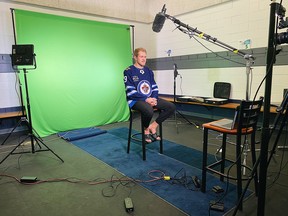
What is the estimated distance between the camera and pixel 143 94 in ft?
9.64

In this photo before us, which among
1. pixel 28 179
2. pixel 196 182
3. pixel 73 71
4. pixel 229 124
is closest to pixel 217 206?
pixel 196 182

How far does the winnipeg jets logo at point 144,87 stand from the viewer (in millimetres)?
2937

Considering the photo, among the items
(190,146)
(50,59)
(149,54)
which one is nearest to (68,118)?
(50,59)

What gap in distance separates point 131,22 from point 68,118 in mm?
2981

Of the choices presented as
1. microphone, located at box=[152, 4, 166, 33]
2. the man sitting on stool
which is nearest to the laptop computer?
the man sitting on stool

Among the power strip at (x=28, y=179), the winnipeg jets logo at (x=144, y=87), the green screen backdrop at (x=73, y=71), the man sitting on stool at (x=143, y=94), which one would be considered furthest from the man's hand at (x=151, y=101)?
the green screen backdrop at (x=73, y=71)

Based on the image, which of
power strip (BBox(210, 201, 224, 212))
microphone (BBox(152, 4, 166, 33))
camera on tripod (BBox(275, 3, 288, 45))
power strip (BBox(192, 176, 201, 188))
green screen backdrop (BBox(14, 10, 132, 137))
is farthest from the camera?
green screen backdrop (BBox(14, 10, 132, 137))

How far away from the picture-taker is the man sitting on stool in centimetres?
278

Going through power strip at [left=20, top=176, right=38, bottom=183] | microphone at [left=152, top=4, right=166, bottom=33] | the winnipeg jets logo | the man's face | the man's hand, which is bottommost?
power strip at [left=20, top=176, right=38, bottom=183]

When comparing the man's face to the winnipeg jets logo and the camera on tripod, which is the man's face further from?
the camera on tripod

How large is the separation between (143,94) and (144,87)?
0.37ft

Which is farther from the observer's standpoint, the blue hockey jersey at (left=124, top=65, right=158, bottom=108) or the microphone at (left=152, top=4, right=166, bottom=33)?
the microphone at (left=152, top=4, right=166, bottom=33)

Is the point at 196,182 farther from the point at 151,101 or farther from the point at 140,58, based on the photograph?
the point at 140,58

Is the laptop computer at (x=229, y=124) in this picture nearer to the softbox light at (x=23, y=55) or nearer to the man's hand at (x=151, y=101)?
the man's hand at (x=151, y=101)
